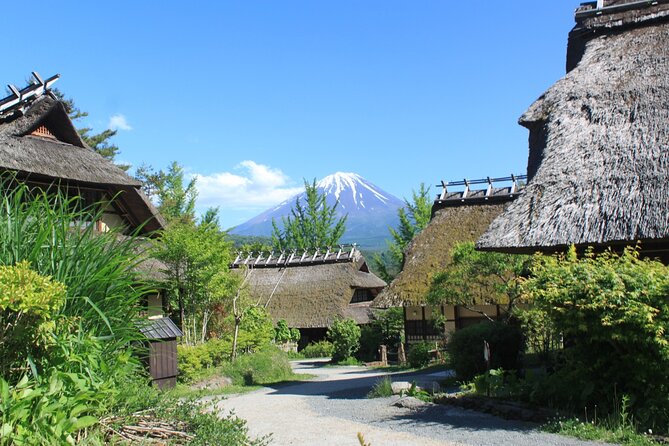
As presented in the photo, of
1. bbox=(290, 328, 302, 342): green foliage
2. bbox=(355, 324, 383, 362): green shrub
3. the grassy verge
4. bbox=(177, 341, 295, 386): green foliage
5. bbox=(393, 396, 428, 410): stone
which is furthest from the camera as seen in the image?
bbox=(290, 328, 302, 342): green foliage

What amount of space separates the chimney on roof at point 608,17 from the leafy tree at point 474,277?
19.5 ft

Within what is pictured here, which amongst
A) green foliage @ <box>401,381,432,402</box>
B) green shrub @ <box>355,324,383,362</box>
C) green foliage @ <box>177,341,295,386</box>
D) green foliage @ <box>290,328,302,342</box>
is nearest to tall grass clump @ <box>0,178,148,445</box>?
green foliage @ <box>401,381,432,402</box>

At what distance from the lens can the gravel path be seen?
7.80 m

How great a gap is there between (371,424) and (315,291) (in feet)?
81.9

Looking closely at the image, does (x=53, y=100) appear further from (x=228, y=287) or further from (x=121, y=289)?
(x=121, y=289)

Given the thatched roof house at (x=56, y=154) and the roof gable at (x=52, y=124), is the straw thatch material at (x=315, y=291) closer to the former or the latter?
the thatched roof house at (x=56, y=154)

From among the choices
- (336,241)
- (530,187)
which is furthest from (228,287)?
(336,241)

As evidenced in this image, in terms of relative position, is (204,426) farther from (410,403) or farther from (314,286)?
(314,286)

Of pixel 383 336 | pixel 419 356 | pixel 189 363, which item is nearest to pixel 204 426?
pixel 189 363

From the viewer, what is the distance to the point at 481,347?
12.4 metres

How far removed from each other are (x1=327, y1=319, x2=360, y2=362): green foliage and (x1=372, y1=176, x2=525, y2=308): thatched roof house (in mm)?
3775

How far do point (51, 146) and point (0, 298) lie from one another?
1458cm

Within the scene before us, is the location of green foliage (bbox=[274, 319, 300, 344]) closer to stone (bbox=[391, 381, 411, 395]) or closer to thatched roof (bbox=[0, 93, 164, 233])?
thatched roof (bbox=[0, 93, 164, 233])

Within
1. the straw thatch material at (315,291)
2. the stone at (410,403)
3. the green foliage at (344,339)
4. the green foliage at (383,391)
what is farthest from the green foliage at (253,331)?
the stone at (410,403)
